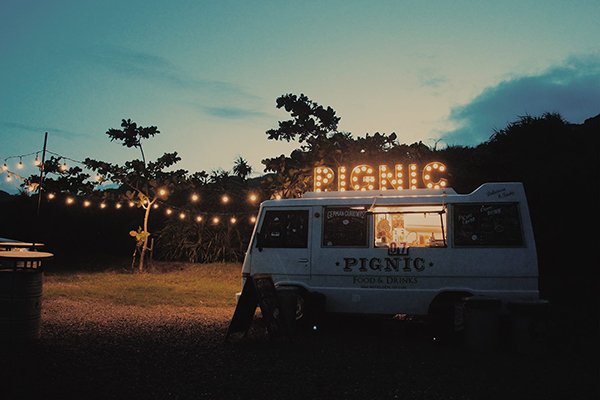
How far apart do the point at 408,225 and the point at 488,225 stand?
51.6 inches

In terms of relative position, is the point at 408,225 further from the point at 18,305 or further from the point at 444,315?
the point at 18,305

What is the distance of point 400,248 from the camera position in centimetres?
812

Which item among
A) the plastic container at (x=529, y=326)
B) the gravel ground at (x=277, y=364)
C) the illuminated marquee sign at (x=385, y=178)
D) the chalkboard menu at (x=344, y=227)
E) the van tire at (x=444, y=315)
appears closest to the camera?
the gravel ground at (x=277, y=364)

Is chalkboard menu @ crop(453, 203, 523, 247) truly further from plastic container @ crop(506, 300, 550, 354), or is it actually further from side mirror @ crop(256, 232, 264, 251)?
side mirror @ crop(256, 232, 264, 251)

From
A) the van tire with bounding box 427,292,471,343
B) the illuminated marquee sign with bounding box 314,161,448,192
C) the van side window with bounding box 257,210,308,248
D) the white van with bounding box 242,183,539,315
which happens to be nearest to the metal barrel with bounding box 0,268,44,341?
the white van with bounding box 242,183,539,315

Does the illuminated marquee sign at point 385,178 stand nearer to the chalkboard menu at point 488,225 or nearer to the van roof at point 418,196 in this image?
the van roof at point 418,196

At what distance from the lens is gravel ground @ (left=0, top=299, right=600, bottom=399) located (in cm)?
493

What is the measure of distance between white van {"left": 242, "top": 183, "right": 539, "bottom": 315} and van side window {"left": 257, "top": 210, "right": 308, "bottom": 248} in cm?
2

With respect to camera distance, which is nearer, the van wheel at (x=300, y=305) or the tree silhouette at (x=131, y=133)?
the van wheel at (x=300, y=305)

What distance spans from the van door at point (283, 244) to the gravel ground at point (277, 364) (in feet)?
3.62

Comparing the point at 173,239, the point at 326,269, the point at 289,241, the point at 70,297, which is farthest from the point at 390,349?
the point at 173,239

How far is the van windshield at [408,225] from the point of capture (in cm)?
809

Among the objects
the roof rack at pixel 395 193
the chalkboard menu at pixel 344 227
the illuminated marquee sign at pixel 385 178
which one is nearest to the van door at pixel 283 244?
the chalkboard menu at pixel 344 227

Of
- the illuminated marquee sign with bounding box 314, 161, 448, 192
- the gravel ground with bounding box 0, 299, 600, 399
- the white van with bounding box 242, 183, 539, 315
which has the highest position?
the illuminated marquee sign with bounding box 314, 161, 448, 192
